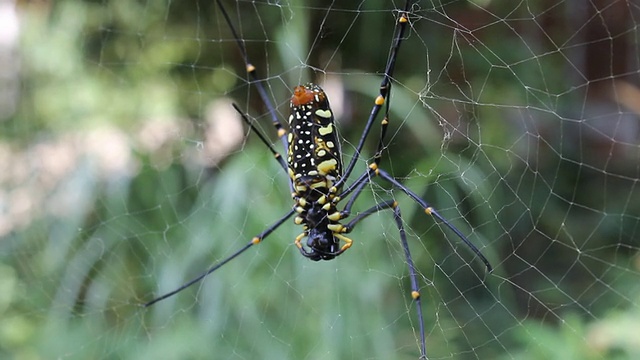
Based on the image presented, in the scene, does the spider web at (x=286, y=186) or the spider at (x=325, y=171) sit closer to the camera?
the spider at (x=325, y=171)

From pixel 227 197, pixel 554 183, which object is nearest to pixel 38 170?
pixel 227 197

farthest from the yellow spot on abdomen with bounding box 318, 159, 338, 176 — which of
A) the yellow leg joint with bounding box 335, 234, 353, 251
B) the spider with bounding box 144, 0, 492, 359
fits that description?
the yellow leg joint with bounding box 335, 234, 353, 251

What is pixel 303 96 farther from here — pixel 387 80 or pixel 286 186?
pixel 286 186

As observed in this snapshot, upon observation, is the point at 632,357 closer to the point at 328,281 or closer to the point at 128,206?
the point at 328,281

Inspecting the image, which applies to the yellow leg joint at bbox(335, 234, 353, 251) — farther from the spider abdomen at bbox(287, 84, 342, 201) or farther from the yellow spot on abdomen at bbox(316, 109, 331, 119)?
the yellow spot on abdomen at bbox(316, 109, 331, 119)

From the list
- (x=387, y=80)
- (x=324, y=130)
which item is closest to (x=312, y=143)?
(x=324, y=130)

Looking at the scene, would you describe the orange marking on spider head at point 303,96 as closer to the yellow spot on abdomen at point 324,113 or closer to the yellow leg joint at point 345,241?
the yellow spot on abdomen at point 324,113

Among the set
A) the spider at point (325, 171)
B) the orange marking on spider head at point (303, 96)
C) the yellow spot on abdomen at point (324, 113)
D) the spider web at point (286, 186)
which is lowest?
the spider web at point (286, 186)

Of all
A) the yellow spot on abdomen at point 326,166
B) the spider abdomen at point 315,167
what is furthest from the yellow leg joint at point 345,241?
the yellow spot on abdomen at point 326,166
